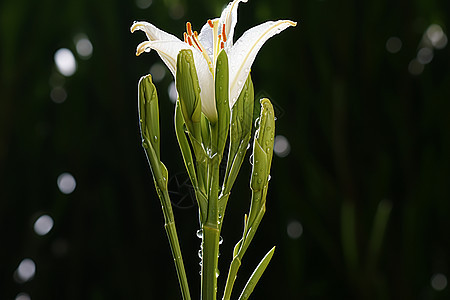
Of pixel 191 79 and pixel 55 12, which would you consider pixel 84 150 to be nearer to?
pixel 55 12

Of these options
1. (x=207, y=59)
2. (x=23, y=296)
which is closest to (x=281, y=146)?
(x=23, y=296)

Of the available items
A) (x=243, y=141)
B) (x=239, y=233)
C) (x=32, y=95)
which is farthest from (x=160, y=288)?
(x=243, y=141)

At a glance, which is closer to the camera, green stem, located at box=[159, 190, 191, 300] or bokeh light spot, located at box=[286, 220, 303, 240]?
green stem, located at box=[159, 190, 191, 300]

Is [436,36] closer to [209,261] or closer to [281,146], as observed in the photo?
[281,146]

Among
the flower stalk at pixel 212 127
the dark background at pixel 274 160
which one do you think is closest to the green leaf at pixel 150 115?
the flower stalk at pixel 212 127

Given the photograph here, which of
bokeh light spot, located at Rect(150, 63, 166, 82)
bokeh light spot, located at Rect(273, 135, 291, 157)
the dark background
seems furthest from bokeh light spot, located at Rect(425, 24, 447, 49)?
bokeh light spot, located at Rect(150, 63, 166, 82)

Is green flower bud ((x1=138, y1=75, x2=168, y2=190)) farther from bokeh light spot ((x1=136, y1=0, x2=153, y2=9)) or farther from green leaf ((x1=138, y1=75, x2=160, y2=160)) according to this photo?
bokeh light spot ((x1=136, y1=0, x2=153, y2=9))

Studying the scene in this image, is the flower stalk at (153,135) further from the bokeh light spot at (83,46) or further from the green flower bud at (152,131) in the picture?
the bokeh light spot at (83,46)

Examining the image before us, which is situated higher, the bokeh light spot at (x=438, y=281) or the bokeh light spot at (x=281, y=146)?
the bokeh light spot at (x=281, y=146)
